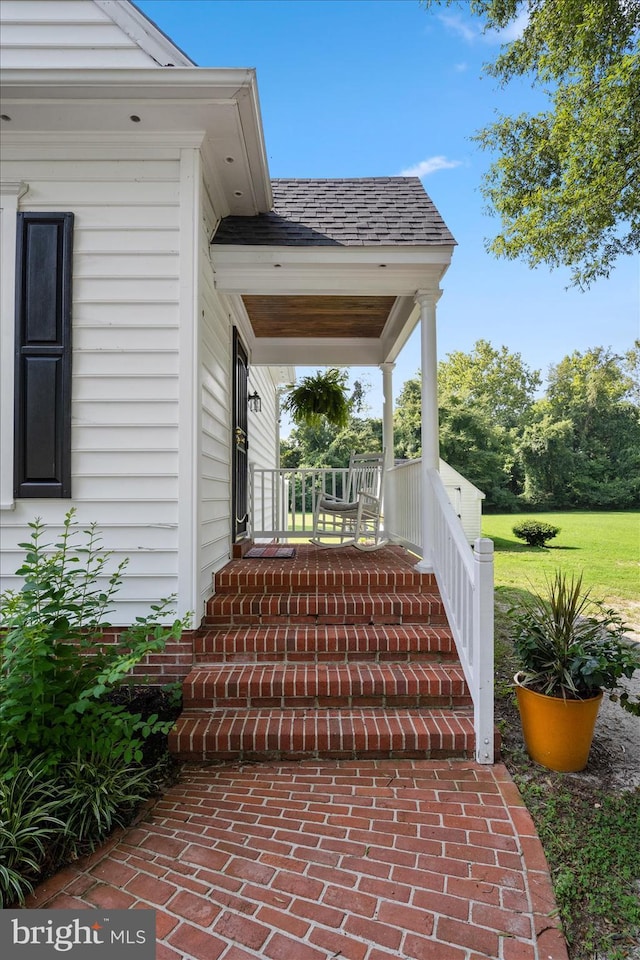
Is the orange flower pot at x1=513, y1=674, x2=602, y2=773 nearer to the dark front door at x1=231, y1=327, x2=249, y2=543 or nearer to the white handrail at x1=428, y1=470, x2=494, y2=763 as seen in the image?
the white handrail at x1=428, y1=470, x2=494, y2=763

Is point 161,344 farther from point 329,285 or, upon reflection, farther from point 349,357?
point 349,357

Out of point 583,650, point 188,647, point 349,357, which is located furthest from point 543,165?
point 188,647

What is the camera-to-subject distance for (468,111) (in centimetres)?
603

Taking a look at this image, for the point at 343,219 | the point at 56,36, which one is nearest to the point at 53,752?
the point at 343,219

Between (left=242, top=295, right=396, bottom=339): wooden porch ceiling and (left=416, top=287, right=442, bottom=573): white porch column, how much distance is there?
78cm

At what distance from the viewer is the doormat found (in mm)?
4508

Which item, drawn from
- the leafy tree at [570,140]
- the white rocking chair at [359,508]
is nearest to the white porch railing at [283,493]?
the white rocking chair at [359,508]

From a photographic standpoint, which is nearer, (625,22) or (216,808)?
(216,808)

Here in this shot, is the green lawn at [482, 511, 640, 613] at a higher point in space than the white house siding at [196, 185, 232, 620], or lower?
lower

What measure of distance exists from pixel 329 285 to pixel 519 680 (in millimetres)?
2990

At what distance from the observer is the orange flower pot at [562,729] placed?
7.75 feet

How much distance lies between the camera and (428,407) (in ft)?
12.9

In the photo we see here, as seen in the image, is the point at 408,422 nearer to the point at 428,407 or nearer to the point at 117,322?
the point at 428,407

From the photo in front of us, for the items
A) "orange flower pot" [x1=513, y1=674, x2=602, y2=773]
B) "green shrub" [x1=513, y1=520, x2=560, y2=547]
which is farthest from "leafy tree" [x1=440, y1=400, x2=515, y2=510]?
"orange flower pot" [x1=513, y1=674, x2=602, y2=773]
